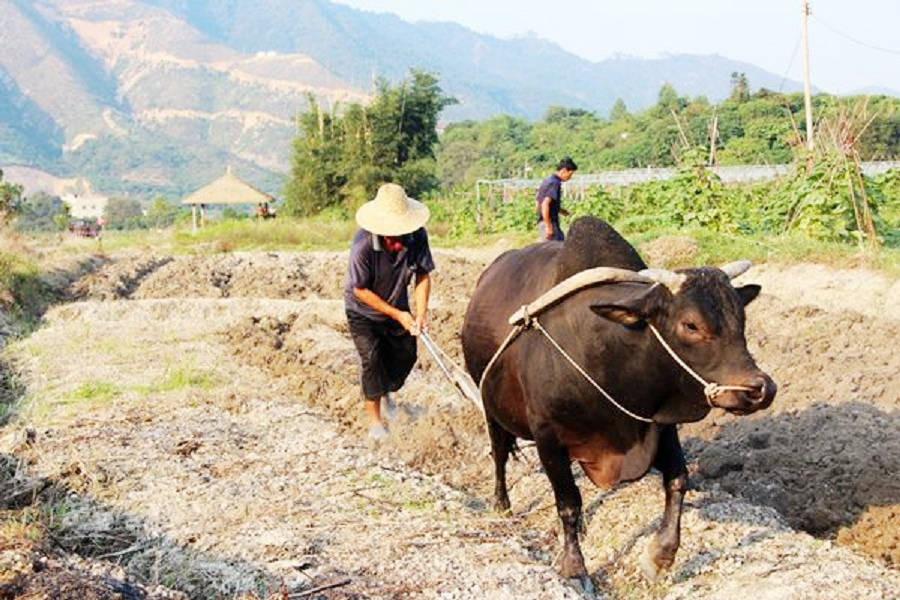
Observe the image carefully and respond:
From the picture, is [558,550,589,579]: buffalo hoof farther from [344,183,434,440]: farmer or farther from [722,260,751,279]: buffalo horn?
[344,183,434,440]: farmer

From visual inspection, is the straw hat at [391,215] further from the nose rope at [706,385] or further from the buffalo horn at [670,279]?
the nose rope at [706,385]

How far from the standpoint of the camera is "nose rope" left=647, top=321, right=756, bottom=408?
171 inches

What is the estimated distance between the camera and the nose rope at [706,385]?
4332mm

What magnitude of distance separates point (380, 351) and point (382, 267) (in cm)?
73

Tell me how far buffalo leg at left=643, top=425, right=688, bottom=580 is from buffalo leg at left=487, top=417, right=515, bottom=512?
136cm

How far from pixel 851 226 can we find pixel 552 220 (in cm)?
501

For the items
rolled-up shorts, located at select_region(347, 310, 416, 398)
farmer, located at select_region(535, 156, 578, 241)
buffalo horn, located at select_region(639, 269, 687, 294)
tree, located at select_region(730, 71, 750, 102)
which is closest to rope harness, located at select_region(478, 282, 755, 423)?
buffalo horn, located at select_region(639, 269, 687, 294)

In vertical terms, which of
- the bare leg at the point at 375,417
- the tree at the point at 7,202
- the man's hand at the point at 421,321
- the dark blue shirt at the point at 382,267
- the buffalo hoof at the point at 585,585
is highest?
the dark blue shirt at the point at 382,267

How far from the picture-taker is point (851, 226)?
52.7 feet

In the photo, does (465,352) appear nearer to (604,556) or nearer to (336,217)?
(604,556)

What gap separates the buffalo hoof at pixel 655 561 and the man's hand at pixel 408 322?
7.58ft

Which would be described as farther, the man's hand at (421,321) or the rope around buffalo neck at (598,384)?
the man's hand at (421,321)

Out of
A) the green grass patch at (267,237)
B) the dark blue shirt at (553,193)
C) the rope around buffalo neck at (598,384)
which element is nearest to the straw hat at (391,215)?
the rope around buffalo neck at (598,384)

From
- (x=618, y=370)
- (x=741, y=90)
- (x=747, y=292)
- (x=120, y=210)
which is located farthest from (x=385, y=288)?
(x=120, y=210)
